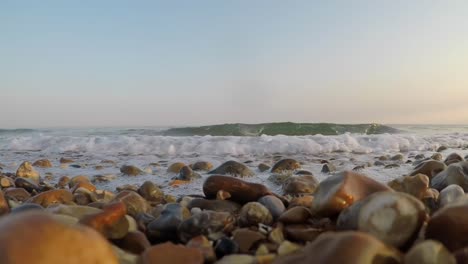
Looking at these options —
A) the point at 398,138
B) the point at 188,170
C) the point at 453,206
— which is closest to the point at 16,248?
the point at 453,206

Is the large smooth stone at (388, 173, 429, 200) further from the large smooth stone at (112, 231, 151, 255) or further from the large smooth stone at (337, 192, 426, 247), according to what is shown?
the large smooth stone at (112, 231, 151, 255)

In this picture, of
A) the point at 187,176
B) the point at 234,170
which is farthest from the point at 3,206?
the point at 234,170

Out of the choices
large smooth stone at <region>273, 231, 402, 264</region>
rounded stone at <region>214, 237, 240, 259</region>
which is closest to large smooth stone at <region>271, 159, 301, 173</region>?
rounded stone at <region>214, 237, 240, 259</region>

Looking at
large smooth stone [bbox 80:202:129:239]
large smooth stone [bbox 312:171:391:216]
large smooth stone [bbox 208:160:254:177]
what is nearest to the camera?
large smooth stone [bbox 80:202:129:239]

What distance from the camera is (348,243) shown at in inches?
47.8

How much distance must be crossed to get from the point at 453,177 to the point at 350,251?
2488 mm

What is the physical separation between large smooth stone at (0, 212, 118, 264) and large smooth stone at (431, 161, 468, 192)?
284 cm

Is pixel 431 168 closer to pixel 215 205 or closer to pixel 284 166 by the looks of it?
pixel 284 166

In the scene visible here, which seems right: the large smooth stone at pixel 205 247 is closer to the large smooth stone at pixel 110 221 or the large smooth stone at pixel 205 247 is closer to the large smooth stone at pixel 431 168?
the large smooth stone at pixel 110 221

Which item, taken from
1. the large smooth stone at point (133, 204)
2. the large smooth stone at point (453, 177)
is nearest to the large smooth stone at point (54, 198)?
the large smooth stone at point (133, 204)

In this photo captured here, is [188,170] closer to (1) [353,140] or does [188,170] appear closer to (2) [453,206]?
(2) [453,206]

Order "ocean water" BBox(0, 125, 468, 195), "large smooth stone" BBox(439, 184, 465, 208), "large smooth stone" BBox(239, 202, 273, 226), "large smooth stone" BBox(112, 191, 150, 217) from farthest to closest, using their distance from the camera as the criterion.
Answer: "ocean water" BBox(0, 125, 468, 195) < "large smooth stone" BBox(112, 191, 150, 217) < "large smooth stone" BBox(439, 184, 465, 208) < "large smooth stone" BBox(239, 202, 273, 226)

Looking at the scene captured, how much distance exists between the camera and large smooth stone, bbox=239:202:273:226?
2.21 m

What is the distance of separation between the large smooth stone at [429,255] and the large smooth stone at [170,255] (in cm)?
72
